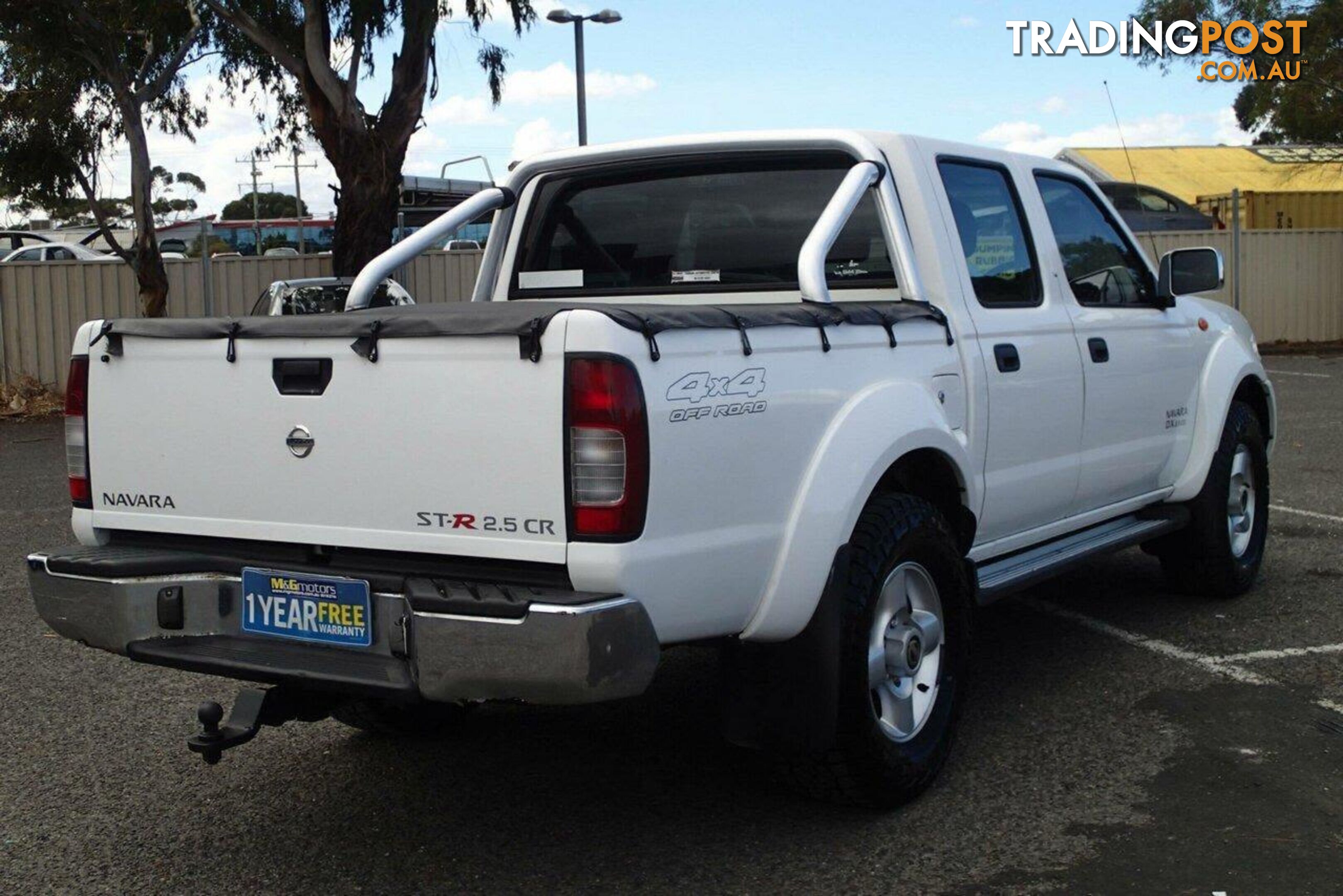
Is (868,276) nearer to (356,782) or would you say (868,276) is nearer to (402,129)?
(356,782)

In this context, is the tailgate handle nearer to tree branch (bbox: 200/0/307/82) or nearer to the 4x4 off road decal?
the 4x4 off road decal

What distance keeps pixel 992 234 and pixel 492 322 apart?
2297 mm

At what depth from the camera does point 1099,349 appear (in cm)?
543

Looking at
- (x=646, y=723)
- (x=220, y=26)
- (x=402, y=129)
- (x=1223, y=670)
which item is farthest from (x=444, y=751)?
(x=220, y=26)

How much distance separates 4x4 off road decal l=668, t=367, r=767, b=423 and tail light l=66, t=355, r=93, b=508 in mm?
1723

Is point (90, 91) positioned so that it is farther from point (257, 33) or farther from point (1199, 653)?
point (1199, 653)

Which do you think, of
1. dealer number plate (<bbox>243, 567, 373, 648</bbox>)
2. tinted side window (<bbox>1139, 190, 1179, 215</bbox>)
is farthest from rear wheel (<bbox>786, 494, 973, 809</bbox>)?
tinted side window (<bbox>1139, 190, 1179, 215</bbox>)

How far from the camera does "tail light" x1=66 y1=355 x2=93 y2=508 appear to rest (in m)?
4.10

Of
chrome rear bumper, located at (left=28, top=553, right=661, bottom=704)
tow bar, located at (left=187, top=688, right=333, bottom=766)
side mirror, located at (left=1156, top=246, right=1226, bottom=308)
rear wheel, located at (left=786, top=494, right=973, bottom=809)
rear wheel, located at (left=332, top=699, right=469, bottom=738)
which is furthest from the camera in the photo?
side mirror, located at (left=1156, top=246, right=1226, bottom=308)

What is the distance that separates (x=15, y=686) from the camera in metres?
5.59

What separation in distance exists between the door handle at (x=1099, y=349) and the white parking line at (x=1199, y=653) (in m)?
1.16

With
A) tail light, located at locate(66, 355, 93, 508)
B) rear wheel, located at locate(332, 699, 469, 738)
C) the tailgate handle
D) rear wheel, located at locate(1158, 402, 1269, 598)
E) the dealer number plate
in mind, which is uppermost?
the tailgate handle

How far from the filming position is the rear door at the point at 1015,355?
479 cm

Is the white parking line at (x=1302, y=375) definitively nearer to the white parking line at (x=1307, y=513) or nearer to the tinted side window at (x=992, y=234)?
the white parking line at (x=1307, y=513)
